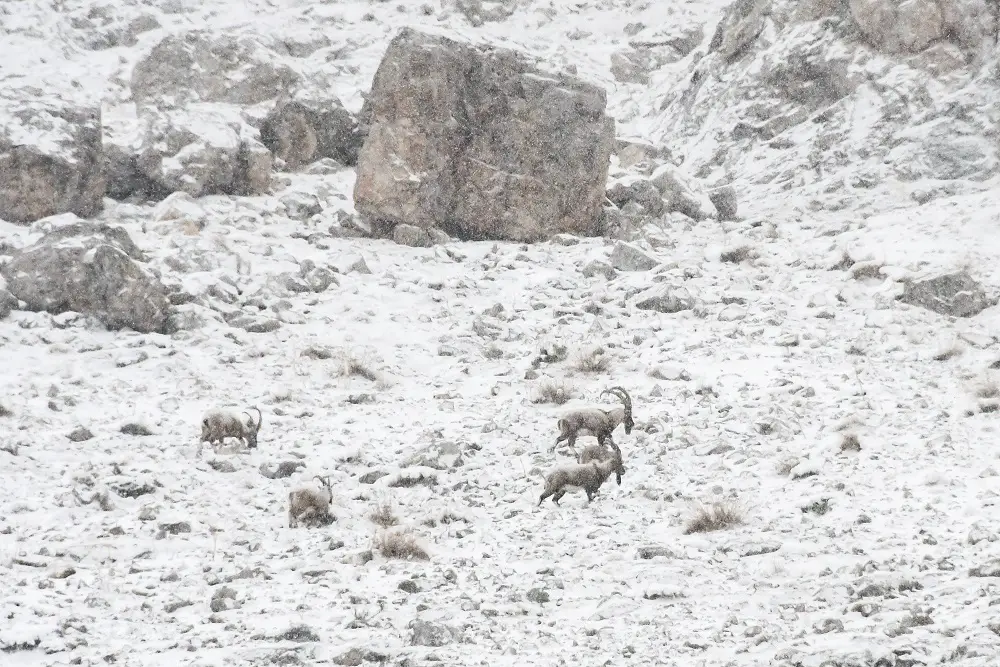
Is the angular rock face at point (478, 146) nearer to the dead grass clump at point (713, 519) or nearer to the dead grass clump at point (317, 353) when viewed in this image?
the dead grass clump at point (317, 353)

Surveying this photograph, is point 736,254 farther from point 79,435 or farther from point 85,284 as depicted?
point 79,435

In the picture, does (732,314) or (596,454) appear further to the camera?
(732,314)

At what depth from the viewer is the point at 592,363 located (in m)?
11.4

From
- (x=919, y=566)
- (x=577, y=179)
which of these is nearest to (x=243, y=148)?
(x=577, y=179)

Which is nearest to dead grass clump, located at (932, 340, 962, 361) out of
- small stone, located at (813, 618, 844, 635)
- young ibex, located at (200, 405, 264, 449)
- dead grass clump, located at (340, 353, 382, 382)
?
small stone, located at (813, 618, 844, 635)

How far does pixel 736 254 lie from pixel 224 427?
9687 mm

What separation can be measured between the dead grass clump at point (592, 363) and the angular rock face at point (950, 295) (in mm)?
4486

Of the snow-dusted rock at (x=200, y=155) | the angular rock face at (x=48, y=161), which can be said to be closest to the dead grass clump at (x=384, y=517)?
the angular rock face at (x=48, y=161)

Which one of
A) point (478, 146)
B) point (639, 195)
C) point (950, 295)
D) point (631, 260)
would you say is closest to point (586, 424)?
point (950, 295)

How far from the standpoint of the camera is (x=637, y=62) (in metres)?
28.0

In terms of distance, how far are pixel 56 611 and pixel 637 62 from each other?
25.4m

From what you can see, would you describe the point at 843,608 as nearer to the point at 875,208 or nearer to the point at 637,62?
the point at 875,208

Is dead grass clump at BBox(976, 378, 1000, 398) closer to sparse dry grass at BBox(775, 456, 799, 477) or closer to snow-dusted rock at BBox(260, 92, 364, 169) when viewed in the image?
sparse dry grass at BBox(775, 456, 799, 477)

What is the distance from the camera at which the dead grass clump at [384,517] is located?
293 inches
